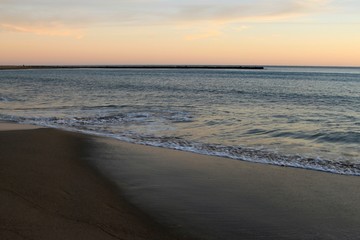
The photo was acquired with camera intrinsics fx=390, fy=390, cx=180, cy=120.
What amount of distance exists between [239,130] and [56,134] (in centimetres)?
670

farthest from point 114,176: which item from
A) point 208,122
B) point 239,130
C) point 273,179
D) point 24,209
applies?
point 208,122

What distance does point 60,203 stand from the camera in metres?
5.64

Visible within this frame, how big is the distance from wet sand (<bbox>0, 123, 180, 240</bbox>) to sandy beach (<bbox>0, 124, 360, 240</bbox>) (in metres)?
0.01

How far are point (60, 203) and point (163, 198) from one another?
165 cm

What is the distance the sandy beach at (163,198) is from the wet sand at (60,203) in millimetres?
12

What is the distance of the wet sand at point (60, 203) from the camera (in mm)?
4671

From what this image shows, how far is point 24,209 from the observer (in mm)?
5199

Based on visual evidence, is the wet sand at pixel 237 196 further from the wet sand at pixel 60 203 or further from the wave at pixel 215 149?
the wave at pixel 215 149

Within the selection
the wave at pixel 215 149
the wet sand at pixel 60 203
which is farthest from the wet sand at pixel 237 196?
the wave at pixel 215 149

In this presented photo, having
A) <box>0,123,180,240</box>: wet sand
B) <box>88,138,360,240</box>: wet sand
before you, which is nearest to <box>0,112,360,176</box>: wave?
<box>88,138,360,240</box>: wet sand

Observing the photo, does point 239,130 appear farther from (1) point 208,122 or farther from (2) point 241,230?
(2) point 241,230

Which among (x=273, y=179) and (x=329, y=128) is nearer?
(x=273, y=179)

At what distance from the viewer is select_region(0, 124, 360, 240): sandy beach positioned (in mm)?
4969

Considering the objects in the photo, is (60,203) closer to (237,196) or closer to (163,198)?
(163,198)
